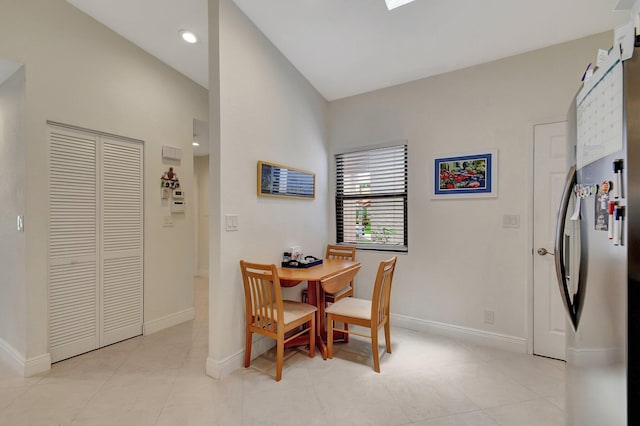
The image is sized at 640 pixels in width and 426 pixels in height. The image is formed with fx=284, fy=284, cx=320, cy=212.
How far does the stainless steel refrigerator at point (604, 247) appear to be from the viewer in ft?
2.40

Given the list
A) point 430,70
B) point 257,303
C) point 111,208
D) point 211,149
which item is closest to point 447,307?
point 257,303

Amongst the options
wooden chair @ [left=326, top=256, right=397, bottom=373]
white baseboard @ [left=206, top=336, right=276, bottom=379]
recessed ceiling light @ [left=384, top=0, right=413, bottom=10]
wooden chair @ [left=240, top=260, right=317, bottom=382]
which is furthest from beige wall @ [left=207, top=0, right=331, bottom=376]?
recessed ceiling light @ [left=384, top=0, right=413, bottom=10]

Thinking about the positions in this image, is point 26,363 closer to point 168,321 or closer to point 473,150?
point 168,321

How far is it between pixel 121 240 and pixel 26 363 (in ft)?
3.63

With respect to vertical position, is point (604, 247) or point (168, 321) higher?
point (604, 247)

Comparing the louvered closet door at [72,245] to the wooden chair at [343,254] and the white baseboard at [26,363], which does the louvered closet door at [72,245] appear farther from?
the wooden chair at [343,254]

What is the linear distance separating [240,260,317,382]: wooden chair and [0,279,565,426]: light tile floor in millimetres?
262

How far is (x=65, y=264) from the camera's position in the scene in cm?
241

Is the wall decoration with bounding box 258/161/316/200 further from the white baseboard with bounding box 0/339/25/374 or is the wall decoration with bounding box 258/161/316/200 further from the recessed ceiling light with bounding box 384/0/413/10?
the white baseboard with bounding box 0/339/25/374

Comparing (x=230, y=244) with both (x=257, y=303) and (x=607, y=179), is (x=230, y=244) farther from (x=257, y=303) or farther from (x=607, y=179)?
(x=607, y=179)

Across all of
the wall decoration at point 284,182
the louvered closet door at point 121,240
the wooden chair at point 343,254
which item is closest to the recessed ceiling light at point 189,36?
the louvered closet door at point 121,240

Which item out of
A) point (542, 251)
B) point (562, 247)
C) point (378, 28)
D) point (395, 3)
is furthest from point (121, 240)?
point (542, 251)

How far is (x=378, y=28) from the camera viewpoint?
7.77 feet

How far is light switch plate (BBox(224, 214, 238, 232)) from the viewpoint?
7.23 ft
